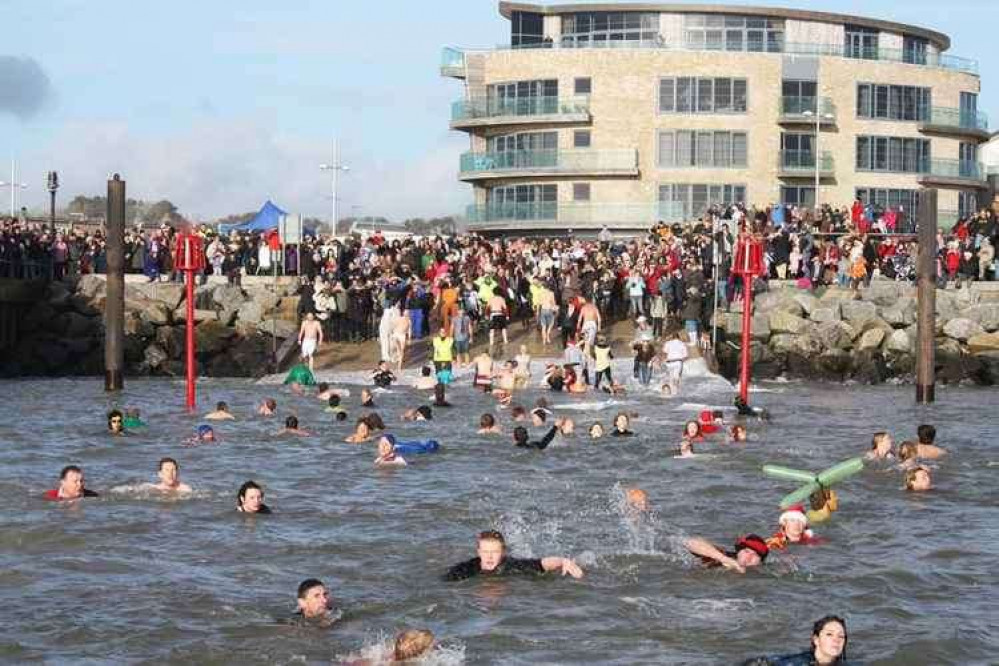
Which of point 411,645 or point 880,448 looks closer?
point 411,645

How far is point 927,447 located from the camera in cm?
2536

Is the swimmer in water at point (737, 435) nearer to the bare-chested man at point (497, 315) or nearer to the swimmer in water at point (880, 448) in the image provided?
the swimmer in water at point (880, 448)

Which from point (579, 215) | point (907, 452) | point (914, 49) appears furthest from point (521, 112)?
point (907, 452)

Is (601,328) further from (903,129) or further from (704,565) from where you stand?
(903,129)

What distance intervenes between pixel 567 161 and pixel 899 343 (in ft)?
88.2

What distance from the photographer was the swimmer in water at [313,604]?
14727mm

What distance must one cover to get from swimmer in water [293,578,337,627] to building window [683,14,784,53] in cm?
5563

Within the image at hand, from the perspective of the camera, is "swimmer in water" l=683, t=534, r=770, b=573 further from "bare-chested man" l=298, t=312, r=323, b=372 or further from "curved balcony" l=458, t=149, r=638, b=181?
"curved balcony" l=458, t=149, r=638, b=181

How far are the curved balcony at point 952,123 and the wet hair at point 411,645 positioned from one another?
60.2 metres

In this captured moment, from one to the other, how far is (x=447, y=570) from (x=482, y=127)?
53166 millimetres

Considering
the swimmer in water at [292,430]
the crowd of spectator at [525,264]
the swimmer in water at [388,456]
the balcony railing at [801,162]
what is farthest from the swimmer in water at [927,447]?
the balcony railing at [801,162]

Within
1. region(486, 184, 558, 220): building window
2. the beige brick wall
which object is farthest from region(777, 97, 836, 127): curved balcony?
region(486, 184, 558, 220): building window

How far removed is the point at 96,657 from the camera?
13.9 metres

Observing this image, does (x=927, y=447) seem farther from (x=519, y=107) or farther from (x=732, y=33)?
(x=732, y=33)
